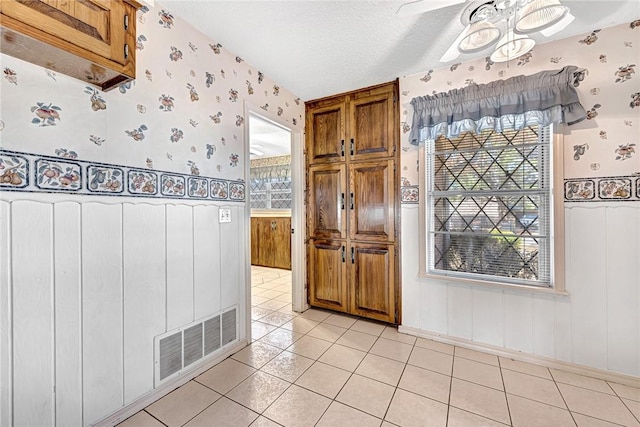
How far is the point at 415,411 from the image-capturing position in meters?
1.50

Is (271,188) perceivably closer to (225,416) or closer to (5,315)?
(225,416)

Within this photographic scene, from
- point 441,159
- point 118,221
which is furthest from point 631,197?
point 118,221

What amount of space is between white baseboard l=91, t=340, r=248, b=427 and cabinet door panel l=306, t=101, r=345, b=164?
2.08 metres

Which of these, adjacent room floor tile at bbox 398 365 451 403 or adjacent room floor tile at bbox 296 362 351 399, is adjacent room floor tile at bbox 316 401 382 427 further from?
adjacent room floor tile at bbox 398 365 451 403

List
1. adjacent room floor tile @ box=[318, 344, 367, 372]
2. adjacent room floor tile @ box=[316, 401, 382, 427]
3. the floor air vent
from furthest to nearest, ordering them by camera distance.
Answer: adjacent room floor tile @ box=[318, 344, 367, 372] → the floor air vent → adjacent room floor tile @ box=[316, 401, 382, 427]

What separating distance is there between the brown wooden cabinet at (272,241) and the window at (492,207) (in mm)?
3052

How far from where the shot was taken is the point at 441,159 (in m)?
2.36

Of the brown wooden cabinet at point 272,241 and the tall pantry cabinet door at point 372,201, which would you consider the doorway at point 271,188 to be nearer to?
the brown wooden cabinet at point 272,241

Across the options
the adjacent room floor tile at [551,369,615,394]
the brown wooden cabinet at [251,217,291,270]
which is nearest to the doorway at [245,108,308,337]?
the brown wooden cabinet at [251,217,291,270]

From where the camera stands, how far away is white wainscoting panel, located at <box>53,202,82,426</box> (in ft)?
3.97

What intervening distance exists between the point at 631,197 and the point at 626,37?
1.08 meters

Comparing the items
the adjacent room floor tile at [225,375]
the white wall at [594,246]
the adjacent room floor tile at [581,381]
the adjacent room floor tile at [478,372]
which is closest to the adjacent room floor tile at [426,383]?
the adjacent room floor tile at [478,372]

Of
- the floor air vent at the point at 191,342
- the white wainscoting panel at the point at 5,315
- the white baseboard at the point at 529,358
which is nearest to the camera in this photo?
the white wainscoting panel at the point at 5,315

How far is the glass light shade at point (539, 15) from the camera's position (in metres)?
1.19
